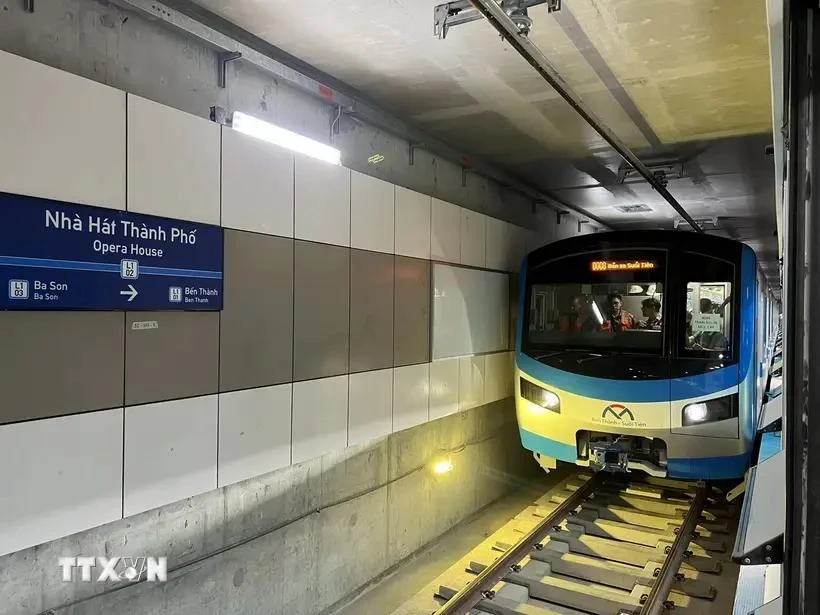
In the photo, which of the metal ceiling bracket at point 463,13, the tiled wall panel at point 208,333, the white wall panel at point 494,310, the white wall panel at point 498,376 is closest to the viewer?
the tiled wall panel at point 208,333

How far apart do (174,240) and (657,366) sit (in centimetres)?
423

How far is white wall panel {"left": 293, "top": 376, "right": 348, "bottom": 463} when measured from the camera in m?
3.78

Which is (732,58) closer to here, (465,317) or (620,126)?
(620,126)

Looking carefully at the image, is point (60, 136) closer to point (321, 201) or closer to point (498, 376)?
point (321, 201)

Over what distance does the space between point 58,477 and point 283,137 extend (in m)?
2.27

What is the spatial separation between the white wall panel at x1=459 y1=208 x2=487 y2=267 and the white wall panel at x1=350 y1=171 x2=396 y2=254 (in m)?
1.23

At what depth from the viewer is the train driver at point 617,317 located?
5.73 meters

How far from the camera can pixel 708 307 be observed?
5.43 m

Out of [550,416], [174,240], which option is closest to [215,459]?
[174,240]

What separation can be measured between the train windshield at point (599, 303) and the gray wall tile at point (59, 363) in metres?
4.25

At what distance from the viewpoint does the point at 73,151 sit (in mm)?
2541

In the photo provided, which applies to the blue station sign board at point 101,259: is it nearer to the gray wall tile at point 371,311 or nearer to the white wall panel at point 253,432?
the white wall panel at point 253,432

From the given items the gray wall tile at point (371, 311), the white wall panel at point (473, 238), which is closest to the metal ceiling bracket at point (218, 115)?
the gray wall tile at point (371, 311)

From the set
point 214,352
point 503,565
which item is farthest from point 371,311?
point 503,565
